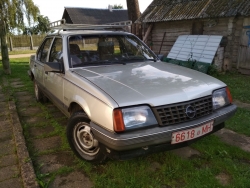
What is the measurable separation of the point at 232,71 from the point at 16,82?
807 cm

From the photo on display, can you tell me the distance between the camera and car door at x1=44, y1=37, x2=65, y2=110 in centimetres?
327

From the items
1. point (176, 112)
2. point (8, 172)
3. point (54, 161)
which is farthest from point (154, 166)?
point (8, 172)

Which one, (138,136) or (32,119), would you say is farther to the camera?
(32,119)

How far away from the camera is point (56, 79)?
3.41 meters

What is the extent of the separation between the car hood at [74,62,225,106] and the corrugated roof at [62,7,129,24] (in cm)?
3006

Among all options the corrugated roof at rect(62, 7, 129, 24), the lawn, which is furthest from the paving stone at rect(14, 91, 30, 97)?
the corrugated roof at rect(62, 7, 129, 24)

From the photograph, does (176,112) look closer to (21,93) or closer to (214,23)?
(21,93)

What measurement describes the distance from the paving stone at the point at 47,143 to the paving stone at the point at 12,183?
2.18 feet

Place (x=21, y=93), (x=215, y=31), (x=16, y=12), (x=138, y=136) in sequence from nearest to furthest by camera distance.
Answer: (x=138, y=136), (x=21, y=93), (x=215, y=31), (x=16, y=12)

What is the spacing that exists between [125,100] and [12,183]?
160cm

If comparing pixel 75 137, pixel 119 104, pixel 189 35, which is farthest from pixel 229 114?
pixel 189 35

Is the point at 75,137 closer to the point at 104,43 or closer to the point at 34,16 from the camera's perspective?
the point at 104,43

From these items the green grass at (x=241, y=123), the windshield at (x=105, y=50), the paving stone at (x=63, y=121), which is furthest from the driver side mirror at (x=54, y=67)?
the green grass at (x=241, y=123)

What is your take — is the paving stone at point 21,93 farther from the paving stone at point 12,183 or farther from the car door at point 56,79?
the paving stone at point 12,183
